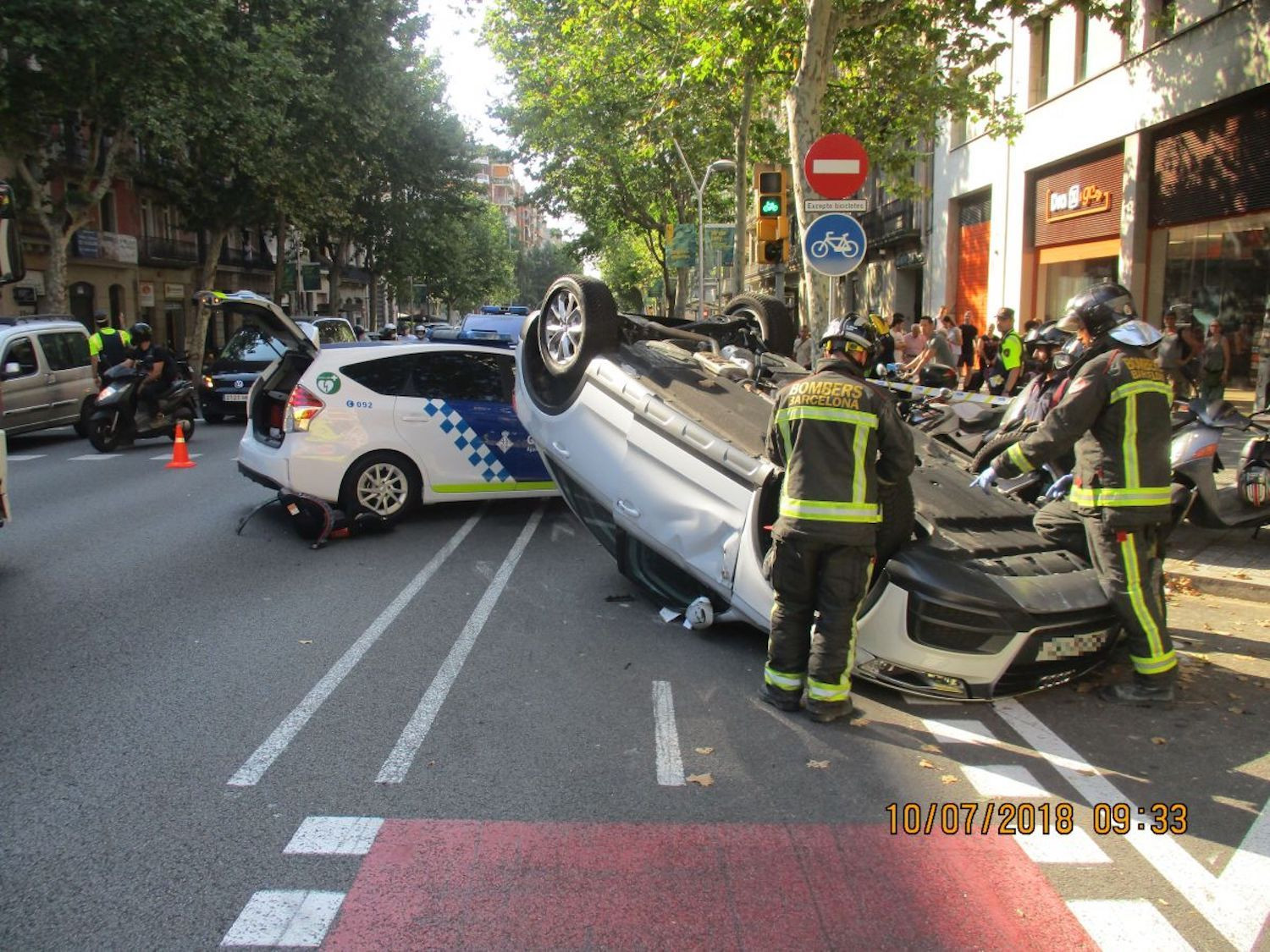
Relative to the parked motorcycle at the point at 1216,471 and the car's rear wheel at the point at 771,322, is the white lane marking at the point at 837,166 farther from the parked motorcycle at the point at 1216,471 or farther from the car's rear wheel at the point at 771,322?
the parked motorcycle at the point at 1216,471

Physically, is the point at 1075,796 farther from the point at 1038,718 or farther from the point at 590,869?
the point at 590,869

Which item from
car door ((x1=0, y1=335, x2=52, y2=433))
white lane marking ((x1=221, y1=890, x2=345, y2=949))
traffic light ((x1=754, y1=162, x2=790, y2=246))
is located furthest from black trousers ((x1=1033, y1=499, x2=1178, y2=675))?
car door ((x1=0, y1=335, x2=52, y2=433))

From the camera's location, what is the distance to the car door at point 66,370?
14586mm

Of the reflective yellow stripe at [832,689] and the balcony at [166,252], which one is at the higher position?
the balcony at [166,252]

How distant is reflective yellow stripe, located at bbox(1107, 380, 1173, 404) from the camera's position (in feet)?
15.0

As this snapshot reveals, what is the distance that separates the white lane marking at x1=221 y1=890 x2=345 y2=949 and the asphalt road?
0.5 inches

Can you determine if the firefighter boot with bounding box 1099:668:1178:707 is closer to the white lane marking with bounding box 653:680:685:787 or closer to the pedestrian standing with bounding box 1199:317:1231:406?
the white lane marking with bounding box 653:680:685:787

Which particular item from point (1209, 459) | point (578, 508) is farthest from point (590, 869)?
point (1209, 459)

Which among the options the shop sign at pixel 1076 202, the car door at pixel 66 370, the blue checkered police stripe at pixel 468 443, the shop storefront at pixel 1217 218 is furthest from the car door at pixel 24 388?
the shop sign at pixel 1076 202

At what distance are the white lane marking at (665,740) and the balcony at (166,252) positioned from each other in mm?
38424

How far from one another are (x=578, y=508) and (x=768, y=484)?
6.97 feet

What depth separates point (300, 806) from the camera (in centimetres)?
363
